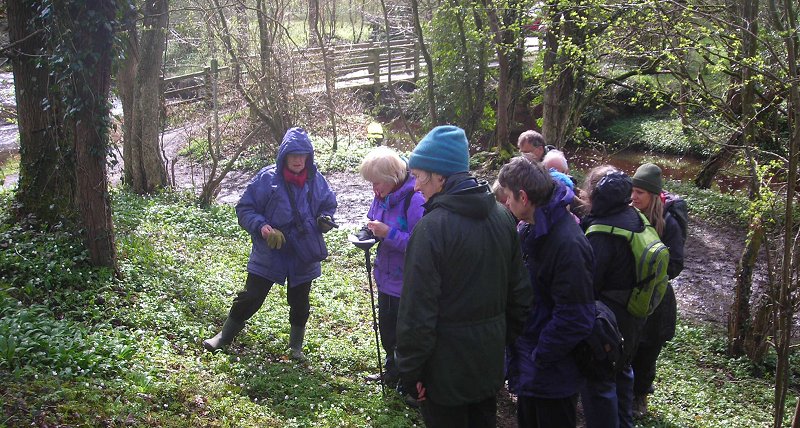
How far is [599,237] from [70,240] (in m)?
4.91

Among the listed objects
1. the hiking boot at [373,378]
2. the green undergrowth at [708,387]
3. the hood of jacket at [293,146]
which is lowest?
the green undergrowth at [708,387]

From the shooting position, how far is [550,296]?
356 cm

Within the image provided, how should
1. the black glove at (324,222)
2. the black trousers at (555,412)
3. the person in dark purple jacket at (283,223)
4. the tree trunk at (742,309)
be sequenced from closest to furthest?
1. the black trousers at (555,412)
2. the person in dark purple jacket at (283,223)
3. the black glove at (324,222)
4. the tree trunk at (742,309)

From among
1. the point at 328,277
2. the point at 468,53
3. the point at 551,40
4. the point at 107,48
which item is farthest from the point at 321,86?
the point at 107,48

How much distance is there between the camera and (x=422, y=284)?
3014mm

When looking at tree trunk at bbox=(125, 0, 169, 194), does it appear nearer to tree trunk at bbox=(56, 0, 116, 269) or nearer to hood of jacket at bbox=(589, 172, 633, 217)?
tree trunk at bbox=(56, 0, 116, 269)

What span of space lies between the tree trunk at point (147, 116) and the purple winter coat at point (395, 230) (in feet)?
28.3

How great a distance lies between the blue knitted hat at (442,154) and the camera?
3.25 metres

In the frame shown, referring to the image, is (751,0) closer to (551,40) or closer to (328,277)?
(551,40)

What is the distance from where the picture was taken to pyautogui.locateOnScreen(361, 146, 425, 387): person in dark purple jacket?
187 inches

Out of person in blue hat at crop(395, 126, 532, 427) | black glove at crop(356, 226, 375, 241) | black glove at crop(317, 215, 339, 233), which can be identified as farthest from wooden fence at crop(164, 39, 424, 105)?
person in blue hat at crop(395, 126, 532, 427)

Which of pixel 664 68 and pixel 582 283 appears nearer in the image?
pixel 582 283

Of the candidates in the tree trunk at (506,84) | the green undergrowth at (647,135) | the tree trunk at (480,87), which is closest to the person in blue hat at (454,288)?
the tree trunk at (506,84)

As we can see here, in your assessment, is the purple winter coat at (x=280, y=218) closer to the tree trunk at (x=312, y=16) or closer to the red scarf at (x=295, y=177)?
the red scarf at (x=295, y=177)
